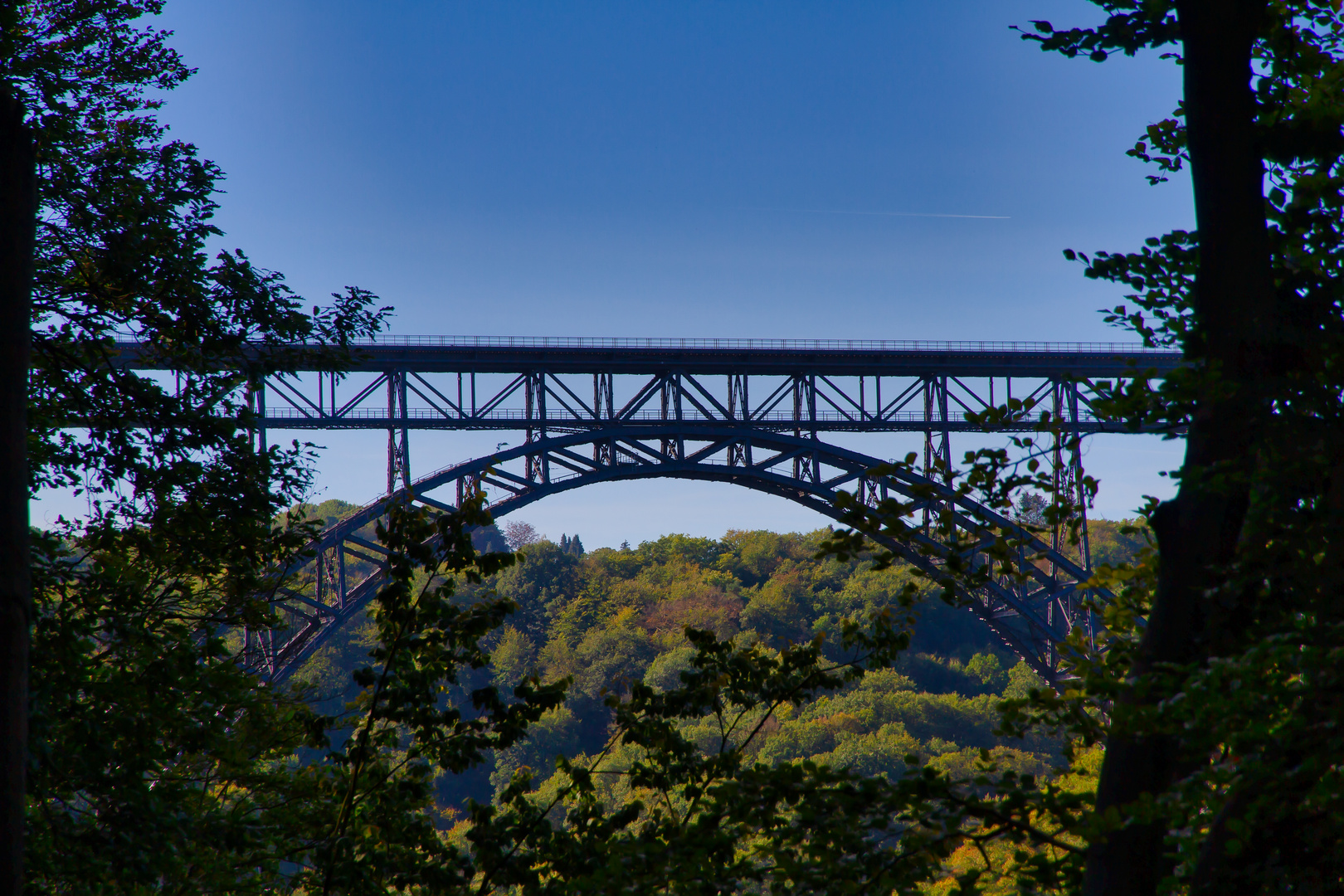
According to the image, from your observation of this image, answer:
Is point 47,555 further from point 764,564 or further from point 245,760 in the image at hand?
point 764,564

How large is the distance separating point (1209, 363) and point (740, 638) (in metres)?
74.6

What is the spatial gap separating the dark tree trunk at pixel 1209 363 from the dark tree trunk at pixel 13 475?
13.7 feet

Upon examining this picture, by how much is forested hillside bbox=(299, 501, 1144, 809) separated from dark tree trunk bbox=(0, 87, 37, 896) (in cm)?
5233

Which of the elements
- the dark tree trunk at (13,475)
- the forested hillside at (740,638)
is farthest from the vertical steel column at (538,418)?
the forested hillside at (740,638)

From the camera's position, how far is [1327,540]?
3.62m

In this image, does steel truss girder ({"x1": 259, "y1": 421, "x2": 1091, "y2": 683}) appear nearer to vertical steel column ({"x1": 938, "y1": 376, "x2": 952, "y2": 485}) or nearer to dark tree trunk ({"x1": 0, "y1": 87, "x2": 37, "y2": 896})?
vertical steel column ({"x1": 938, "y1": 376, "x2": 952, "y2": 485})

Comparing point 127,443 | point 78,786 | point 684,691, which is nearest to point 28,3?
point 127,443

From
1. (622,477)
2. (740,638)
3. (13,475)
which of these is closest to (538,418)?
(622,477)

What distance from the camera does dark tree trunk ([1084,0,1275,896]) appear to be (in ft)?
12.6

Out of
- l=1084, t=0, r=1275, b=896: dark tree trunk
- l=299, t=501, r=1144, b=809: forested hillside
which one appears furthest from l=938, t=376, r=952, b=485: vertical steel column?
l=299, t=501, r=1144, b=809: forested hillside

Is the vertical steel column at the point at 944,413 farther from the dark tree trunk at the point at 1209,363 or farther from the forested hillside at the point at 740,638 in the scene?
the forested hillside at the point at 740,638

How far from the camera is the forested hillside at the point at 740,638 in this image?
67312mm

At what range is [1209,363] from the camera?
3.80 meters

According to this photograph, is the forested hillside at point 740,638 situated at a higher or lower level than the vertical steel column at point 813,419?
lower
